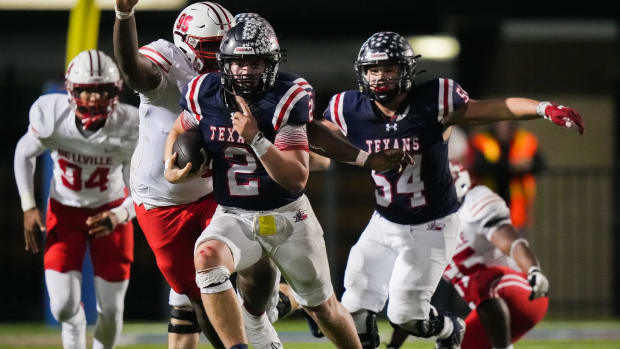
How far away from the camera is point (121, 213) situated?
571 cm

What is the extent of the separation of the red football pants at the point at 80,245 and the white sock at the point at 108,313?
0.04 meters

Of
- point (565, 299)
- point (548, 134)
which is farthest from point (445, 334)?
point (548, 134)

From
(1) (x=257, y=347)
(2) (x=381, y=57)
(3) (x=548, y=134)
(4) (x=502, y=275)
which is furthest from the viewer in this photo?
(3) (x=548, y=134)

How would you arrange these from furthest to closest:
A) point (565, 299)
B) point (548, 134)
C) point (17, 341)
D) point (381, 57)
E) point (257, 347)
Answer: point (548, 134)
point (565, 299)
point (17, 341)
point (381, 57)
point (257, 347)

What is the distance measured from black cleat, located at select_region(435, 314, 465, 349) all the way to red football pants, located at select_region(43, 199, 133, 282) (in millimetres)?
1661

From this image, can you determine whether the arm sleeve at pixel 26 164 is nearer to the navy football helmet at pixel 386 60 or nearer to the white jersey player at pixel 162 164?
the white jersey player at pixel 162 164

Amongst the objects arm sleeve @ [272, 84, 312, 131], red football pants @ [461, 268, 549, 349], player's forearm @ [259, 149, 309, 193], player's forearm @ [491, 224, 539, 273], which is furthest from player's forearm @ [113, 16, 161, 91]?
red football pants @ [461, 268, 549, 349]

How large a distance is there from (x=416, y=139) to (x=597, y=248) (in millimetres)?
5317

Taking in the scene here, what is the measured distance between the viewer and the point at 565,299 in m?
9.96

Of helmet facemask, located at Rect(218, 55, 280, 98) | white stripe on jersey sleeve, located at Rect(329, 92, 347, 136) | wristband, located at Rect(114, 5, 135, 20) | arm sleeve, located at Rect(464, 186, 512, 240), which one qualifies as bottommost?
arm sleeve, located at Rect(464, 186, 512, 240)

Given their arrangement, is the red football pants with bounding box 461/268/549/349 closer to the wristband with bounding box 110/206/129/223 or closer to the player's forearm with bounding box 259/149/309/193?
the player's forearm with bounding box 259/149/309/193

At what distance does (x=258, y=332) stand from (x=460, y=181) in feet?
4.73

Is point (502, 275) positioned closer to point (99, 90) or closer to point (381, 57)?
point (381, 57)

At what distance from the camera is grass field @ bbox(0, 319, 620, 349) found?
7.39 metres
